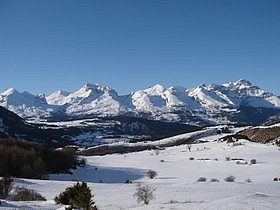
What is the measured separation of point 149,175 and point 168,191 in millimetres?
32866

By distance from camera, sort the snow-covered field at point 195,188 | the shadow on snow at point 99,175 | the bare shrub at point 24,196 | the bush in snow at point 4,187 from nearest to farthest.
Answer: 1. the snow-covered field at point 195,188
2. the bush in snow at point 4,187
3. the bare shrub at point 24,196
4. the shadow on snow at point 99,175

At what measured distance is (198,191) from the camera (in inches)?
1321

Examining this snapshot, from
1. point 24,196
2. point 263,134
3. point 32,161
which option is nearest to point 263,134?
point 263,134

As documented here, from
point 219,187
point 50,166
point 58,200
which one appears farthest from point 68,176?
point 58,200

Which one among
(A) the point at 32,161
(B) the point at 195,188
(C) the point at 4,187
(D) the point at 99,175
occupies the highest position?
(A) the point at 32,161

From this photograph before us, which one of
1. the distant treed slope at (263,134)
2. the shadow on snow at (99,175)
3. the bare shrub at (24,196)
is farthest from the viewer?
the distant treed slope at (263,134)

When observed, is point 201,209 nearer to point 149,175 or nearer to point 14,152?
point 149,175

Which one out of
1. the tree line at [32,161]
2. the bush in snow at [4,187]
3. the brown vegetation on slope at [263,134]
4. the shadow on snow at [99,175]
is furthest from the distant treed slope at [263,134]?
the bush in snow at [4,187]

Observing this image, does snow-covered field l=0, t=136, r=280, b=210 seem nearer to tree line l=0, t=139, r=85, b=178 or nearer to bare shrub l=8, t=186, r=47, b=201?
bare shrub l=8, t=186, r=47, b=201

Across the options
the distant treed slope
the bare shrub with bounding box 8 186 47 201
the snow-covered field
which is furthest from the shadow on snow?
the distant treed slope

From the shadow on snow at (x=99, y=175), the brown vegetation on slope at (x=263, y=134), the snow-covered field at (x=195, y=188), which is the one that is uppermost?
the brown vegetation on slope at (x=263, y=134)

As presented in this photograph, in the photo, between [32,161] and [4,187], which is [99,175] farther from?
[4,187]

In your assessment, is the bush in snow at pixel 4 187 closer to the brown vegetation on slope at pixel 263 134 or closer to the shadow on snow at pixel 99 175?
the shadow on snow at pixel 99 175

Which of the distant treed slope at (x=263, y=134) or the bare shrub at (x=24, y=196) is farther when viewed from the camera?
the distant treed slope at (x=263, y=134)
